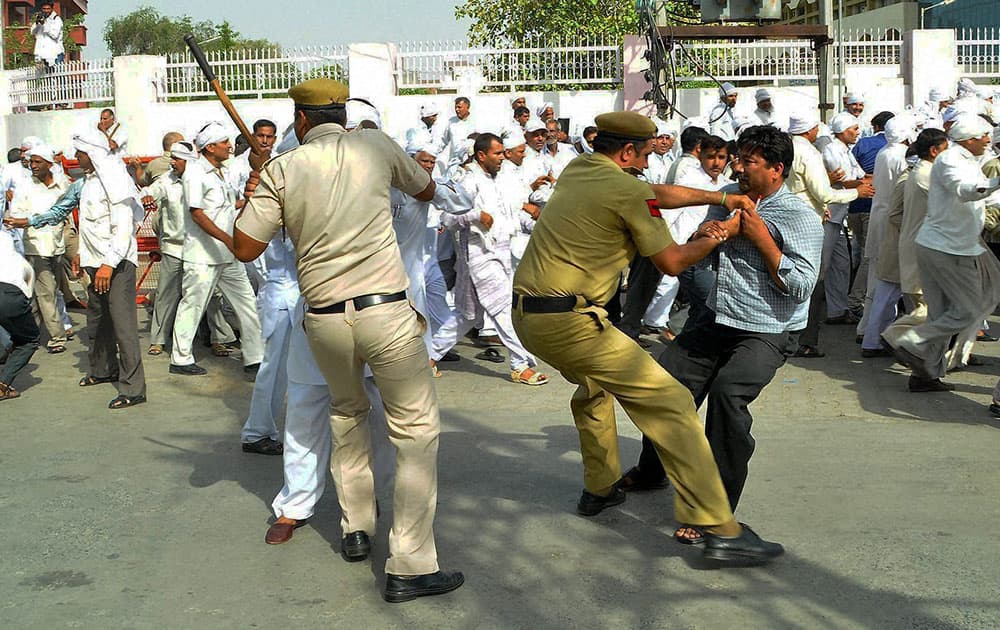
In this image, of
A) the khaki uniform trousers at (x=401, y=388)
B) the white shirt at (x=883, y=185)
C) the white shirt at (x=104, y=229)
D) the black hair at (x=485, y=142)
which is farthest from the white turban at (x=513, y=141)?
the khaki uniform trousers at (x=401, y=388)

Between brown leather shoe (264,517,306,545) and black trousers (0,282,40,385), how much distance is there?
3.98 meters

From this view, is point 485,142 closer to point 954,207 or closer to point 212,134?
point 212,134

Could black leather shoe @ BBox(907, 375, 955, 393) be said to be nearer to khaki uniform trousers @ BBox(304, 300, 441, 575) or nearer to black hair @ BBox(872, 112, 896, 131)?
khaki uniform trousers @ BBox(304, 300, 441, 575)

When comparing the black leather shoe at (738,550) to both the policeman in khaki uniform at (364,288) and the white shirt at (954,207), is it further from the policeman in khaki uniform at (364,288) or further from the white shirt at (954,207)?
the white shirt at (954,207)

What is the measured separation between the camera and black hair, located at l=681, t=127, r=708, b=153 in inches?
372

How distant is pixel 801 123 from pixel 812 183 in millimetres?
922

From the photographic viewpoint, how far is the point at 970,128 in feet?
24.5

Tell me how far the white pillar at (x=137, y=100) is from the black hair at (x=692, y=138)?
602 inches

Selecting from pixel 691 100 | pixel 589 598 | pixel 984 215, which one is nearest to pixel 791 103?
pixel 691 100

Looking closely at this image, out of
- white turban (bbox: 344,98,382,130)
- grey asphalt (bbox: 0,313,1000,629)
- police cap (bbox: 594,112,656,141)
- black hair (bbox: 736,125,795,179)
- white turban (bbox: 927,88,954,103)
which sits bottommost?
grey asphalt (bbox: 0,313,1000,629)

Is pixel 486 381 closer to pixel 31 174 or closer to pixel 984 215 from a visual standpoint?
pixel 984 215

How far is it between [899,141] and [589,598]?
6.52 meters

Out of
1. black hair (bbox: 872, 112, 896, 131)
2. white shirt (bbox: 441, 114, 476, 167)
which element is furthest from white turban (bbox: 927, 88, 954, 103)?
white shirt (bbox: 441, 114, 476, 167)

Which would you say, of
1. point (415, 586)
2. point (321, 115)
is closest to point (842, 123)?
point (321, 115)
